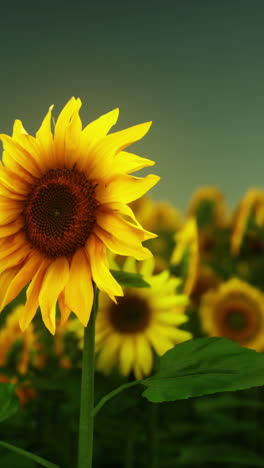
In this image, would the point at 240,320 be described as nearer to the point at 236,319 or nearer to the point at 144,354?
the point at 236,319

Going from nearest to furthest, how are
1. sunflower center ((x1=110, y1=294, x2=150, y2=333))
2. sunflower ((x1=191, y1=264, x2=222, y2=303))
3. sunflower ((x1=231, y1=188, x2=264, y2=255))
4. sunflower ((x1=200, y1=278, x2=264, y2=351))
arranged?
sunflower center ((x1=110, y1=294, x2=150, y2=333)), sunflower ((x1=200, y1=278, x2=264, y2=351)), sunflower ((x1=191, y1=264, x2=222, y2=303)), sunflower ((x1=231, y1=188, x2=264, y2=255))

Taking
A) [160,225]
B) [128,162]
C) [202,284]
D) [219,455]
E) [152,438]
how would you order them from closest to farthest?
[128,162], [152,438], [219,455], [202,284], [160,225]

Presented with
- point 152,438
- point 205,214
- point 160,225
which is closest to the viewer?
point 152,438

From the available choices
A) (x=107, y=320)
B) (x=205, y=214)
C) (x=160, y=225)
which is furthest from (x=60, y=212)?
(x=160, y=225)

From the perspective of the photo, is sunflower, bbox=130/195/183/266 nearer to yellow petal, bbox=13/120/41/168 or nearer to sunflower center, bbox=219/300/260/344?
sunflower center, bbox=219/300/260/344

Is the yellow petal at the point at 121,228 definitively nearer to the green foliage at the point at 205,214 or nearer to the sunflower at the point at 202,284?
the sunflower at the point at 202,284

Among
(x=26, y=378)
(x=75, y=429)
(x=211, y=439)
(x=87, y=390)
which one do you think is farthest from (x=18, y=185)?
(x=211, y=439)

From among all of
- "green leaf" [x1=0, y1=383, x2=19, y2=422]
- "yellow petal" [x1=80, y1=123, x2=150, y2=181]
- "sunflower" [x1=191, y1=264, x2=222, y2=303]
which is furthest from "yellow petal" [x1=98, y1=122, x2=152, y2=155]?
Answer: "sunflower" [x1=191, y1=264, x2=222, y2=303]
